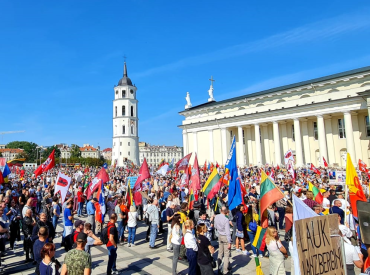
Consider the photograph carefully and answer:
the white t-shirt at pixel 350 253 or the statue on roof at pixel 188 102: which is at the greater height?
the statue on roof at pixel 188 102

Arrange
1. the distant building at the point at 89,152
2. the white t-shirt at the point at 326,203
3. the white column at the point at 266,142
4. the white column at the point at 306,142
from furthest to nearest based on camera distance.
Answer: the distant building at the point at 89,152
the white column at the point at 266,142
the white column at the point at 306,142
the white t-shirt at the point at 326,203

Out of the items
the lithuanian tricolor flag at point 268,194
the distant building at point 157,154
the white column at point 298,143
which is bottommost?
the lithuanian tricolor flag at point 268,194

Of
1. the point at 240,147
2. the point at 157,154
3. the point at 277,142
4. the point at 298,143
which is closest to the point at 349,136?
the point at 298,143

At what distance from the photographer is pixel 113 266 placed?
7.19 m

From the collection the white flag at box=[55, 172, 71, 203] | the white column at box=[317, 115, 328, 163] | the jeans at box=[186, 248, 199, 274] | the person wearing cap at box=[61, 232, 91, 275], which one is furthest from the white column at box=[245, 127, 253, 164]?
the person wearing cap at box=[61, 232, 91, 275]

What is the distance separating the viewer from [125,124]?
86.6 meters

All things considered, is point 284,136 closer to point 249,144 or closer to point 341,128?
point 249,144

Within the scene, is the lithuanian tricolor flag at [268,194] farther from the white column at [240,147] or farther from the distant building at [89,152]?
the distant building at [89,152]

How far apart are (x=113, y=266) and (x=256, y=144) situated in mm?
38030

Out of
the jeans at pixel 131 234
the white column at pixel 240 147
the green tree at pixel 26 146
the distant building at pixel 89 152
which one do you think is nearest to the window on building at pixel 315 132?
the white column at pixel 240 147

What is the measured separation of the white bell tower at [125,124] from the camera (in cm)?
8506

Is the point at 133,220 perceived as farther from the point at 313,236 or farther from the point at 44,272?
the point at 313,236

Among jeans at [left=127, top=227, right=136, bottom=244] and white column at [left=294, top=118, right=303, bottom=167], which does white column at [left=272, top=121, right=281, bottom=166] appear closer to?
white column at [left=294, top=118, right=303, bottom=167]

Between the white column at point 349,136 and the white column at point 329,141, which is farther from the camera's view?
the white column at point 329,141
